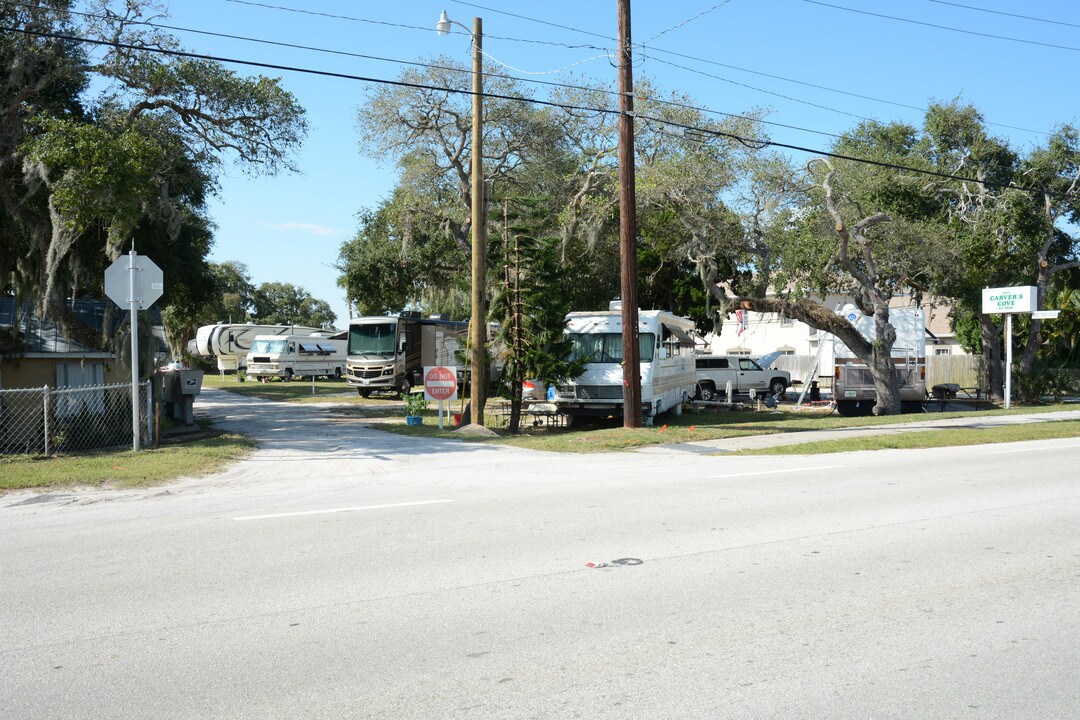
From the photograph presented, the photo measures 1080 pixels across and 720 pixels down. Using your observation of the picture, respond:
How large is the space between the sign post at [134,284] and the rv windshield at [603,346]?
9338 millimetres

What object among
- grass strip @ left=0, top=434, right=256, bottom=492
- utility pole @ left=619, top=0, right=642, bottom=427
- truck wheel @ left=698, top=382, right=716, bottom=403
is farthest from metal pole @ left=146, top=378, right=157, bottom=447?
truck wheel @ left=698, top=382, right=716, bottom=403

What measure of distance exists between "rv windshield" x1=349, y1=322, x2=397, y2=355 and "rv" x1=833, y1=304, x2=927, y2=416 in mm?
15469

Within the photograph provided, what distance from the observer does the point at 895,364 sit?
26.5m

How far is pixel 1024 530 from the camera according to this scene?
8.33 metres

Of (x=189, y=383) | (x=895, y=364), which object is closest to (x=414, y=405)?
(x=189, y=383)

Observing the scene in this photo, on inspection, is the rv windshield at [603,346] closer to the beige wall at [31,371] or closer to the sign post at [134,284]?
the sign post at [134,284]

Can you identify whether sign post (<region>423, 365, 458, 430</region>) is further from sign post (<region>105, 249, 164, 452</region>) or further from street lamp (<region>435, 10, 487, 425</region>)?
sign post (<region>105, 249, 164, 452</region>)

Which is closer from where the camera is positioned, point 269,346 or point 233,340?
point 269,346

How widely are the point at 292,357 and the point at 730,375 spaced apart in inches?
1006

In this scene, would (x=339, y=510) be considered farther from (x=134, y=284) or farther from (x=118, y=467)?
(x=134, y=284)

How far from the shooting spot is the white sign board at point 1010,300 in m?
26.3

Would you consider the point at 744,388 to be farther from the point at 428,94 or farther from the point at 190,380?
the point at 190,380

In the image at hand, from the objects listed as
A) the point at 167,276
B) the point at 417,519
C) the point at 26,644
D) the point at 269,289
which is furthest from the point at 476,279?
the point at 269,289

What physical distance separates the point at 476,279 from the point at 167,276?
864 cm
